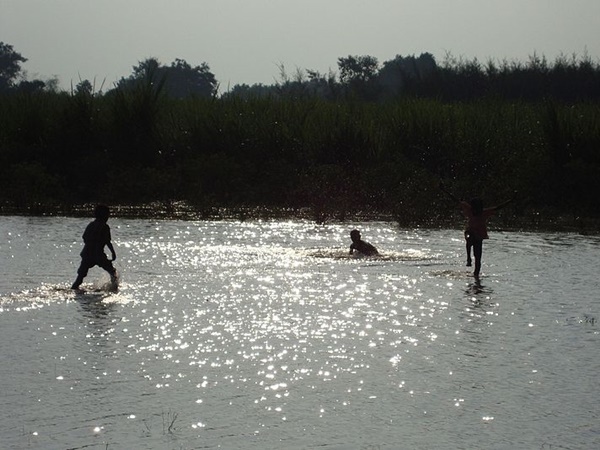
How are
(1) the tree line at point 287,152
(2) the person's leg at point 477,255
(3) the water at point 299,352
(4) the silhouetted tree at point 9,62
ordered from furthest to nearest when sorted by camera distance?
(4) the silhouetted tree at point 9,62 < (1) the tree line at point 287,152 < (2) the person's leg at point 477,255 < (3) the water at point 299,352

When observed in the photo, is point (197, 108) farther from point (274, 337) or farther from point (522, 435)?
point (522, 435)

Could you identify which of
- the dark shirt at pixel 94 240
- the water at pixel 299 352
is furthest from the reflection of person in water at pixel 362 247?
the dark shirt at pixel 94 240

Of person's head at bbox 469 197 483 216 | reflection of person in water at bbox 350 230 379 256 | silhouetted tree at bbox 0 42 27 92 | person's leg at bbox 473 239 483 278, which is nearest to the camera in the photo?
person's leg at bbox 473 239 483 278

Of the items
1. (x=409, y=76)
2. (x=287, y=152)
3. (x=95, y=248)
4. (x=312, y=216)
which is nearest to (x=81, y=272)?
(x=95, y=248)

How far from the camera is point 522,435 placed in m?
9.04

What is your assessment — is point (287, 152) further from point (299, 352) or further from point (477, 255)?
point (299, 352)

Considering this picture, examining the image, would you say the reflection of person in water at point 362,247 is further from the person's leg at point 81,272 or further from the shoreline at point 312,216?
the shoreline at point 312,216

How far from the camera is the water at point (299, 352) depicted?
9.09 metres

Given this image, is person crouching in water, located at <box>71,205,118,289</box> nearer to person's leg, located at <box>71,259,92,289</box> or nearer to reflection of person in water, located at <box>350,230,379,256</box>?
person's leg, located at <box>71,259,92,289</box>

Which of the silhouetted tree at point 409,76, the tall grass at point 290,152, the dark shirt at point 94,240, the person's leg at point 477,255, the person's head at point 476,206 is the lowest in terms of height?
the person's leg at point 477,255

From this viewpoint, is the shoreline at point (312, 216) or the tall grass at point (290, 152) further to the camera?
the tall grass at point (290, 152)

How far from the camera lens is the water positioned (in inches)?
358

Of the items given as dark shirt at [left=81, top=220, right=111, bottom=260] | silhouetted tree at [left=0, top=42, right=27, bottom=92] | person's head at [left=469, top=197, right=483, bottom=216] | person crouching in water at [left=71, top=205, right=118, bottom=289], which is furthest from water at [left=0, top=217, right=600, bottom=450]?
silhouetted tree at [left=0, top=42, right=27, bottom=92]

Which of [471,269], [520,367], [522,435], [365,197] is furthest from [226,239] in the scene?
[522,435]
